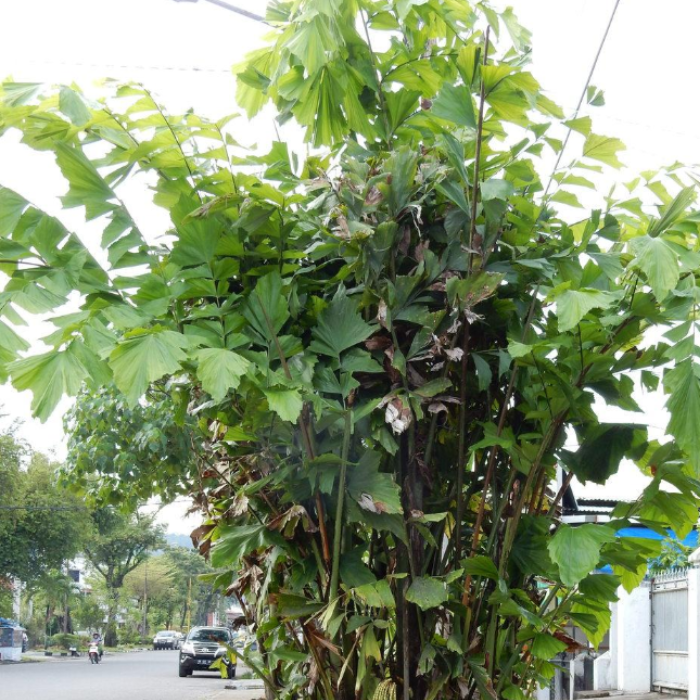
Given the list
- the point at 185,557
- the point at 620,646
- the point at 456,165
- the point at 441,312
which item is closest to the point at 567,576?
the point at 441,312

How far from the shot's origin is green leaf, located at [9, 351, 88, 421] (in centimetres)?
171

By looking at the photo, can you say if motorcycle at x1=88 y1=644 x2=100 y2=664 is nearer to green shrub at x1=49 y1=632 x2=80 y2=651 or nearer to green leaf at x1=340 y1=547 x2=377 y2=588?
green shrub at x1=49 y1=632 x2=80 y2=651

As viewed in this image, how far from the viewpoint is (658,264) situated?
173cm

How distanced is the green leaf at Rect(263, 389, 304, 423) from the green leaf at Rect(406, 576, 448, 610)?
0.53m

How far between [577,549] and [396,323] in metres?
0.67

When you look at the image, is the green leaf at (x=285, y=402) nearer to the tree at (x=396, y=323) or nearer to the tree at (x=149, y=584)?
the tree at (x=396, y=323)

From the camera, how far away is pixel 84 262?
1925 millimetres

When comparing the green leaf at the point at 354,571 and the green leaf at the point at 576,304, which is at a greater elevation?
the green leaf at the point at 576,304

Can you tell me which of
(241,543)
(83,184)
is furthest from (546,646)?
(83,184)

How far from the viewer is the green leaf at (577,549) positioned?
1801mm

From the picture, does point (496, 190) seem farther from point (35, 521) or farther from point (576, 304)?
point (35, 521)

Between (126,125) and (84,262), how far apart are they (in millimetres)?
367

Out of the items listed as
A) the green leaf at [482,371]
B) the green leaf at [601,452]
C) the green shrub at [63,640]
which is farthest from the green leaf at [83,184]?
the green shrub at [63,640]

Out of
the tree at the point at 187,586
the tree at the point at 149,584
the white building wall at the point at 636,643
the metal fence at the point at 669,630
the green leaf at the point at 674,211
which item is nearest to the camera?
the green leaf at the point at 674,211
